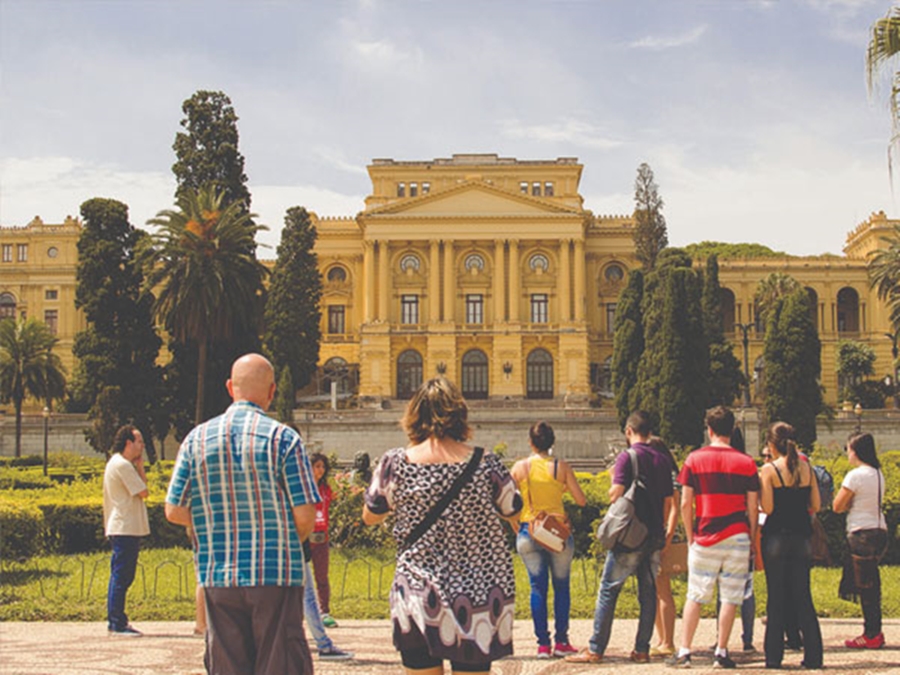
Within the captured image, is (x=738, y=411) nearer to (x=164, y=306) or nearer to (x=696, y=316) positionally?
(x=696, y=316)

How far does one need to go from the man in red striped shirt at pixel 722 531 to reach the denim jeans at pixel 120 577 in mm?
4993

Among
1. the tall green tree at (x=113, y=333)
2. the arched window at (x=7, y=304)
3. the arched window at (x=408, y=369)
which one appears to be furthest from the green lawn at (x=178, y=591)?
the arched window at (x=7, y=304)

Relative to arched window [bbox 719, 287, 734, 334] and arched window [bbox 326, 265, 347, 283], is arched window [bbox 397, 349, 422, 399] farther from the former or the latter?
arched window [bbox 719, 287, 734, 334]

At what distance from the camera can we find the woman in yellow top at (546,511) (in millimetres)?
8867

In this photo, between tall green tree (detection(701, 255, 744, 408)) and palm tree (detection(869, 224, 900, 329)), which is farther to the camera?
palm tree (detection(869, 224, 900, 329))

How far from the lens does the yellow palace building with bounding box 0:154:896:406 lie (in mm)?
60938

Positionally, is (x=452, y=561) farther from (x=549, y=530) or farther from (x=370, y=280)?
(x=370, y=280)

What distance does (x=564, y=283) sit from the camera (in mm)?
61656

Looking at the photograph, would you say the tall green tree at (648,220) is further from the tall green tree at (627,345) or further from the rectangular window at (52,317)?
the rectangular window at (52,317)

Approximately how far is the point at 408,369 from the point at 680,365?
27190 mm

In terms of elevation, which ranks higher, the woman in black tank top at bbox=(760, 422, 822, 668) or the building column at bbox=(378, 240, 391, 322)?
the building column at bbox=(378, 240, 391, 322)

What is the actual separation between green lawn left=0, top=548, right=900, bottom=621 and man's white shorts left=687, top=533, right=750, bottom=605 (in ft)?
10.5

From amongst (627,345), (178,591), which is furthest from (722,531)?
(627,345)

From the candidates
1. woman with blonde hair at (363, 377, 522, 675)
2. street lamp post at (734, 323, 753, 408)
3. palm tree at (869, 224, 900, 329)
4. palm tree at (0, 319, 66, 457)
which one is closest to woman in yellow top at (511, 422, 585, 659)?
woman with blonde hair at (363, 377, 522, 675)
